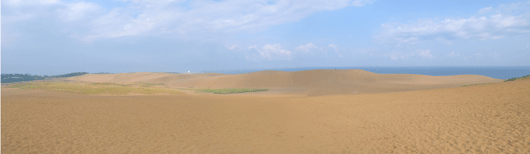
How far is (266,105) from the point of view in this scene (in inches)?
→ 587

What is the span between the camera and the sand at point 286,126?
6797 millimetres

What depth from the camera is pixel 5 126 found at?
26.8 feet

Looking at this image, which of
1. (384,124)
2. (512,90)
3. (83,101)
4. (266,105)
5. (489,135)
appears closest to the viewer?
(489,135)

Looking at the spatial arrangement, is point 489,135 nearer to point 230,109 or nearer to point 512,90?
point 512,90

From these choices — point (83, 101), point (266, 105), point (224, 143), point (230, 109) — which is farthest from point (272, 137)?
point (83, 101)

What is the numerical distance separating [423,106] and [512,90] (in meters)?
3.62

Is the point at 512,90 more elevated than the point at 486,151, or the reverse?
the point at 512,90

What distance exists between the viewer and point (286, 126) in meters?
10.0

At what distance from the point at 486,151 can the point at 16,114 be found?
596 inches

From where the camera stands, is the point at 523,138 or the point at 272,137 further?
the point at 272,137

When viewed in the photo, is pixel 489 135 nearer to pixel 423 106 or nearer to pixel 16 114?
pixel 423 106

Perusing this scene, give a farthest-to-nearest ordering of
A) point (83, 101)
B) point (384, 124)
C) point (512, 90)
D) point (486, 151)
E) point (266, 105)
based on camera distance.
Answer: point (266, 105) < point (83, 101) < point (512, 90) < point (384, 124) < point (486, 151)

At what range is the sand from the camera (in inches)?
268

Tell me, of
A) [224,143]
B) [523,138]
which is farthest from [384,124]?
[224,143]
